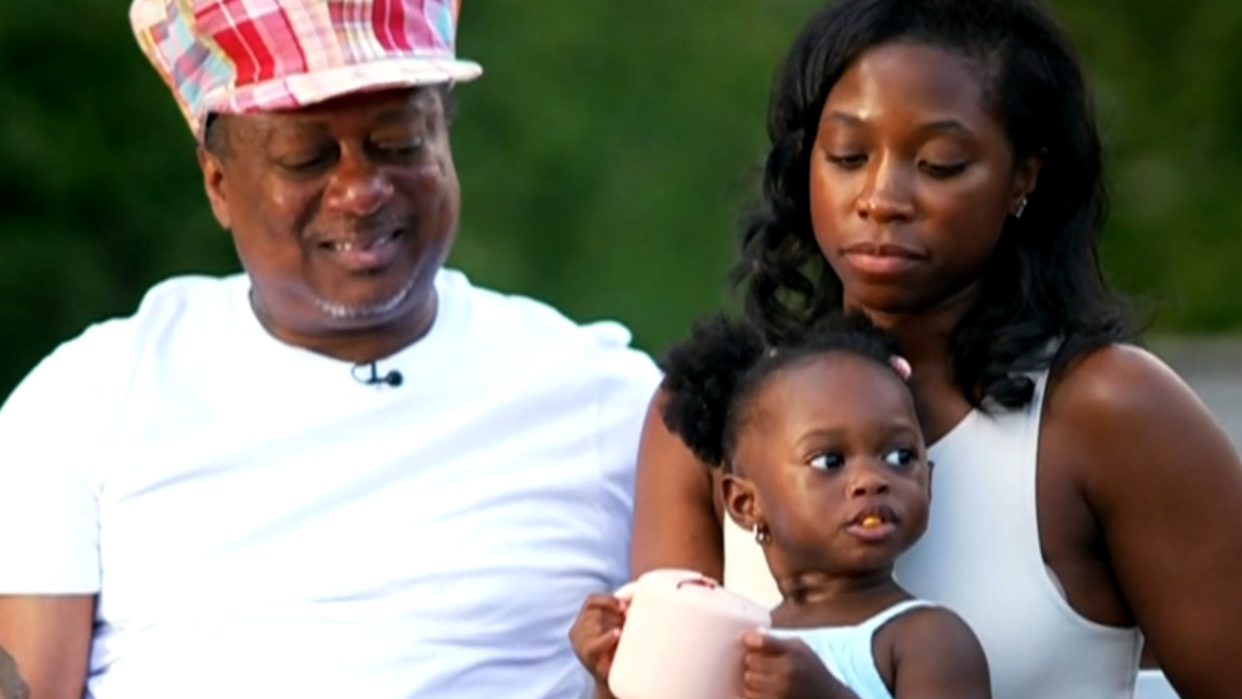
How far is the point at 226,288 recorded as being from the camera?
3.78 meters

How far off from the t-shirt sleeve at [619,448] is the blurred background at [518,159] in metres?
2.58

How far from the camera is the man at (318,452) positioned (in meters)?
3.48

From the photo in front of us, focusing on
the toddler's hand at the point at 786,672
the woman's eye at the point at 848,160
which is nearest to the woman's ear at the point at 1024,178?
the woman's eye at the point at 848,160

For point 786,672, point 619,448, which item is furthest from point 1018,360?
point 619,448

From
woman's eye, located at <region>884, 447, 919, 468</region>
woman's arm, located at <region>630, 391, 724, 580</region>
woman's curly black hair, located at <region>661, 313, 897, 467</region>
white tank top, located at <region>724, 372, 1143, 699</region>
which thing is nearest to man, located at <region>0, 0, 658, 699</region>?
woman's arm, located at <region>630, 391, 724, 580</region>

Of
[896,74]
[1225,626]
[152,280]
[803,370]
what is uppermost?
[896,74]

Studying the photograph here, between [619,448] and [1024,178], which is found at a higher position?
[1024,178]

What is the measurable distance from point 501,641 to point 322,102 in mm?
744

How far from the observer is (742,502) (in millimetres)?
2945

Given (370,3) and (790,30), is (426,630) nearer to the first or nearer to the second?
(370,3)

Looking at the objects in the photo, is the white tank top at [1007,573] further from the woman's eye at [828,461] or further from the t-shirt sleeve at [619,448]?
the t-shirt sleeve at [619,448]

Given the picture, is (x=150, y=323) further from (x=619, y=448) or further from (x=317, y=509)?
(x=619, y=448)

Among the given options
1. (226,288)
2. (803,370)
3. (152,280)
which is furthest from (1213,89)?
(803,370)

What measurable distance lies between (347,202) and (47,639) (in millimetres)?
689
